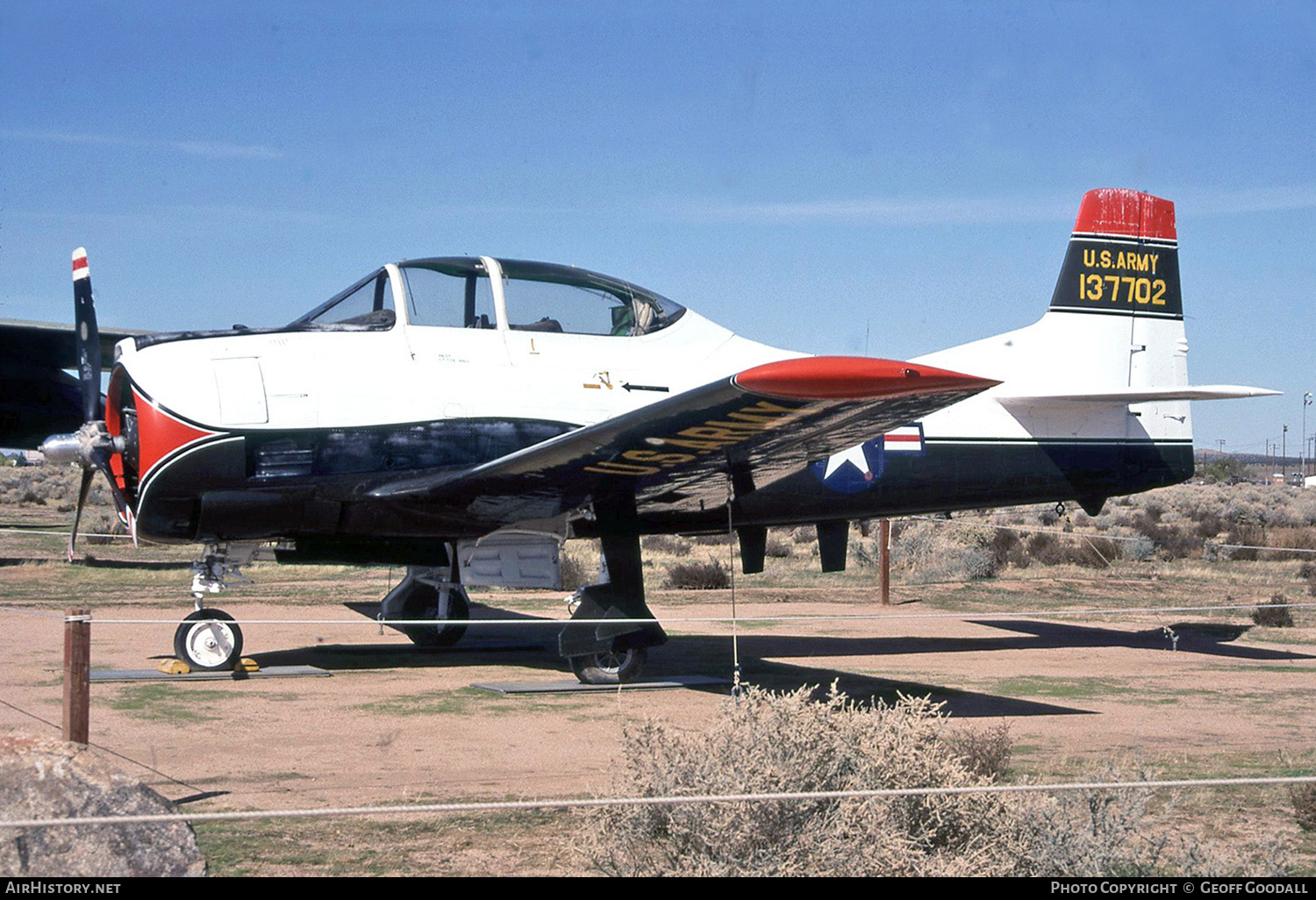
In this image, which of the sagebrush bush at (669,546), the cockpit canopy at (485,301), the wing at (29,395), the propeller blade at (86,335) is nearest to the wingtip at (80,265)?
the propeller blade at (86,335)

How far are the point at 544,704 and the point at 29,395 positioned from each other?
19322mm

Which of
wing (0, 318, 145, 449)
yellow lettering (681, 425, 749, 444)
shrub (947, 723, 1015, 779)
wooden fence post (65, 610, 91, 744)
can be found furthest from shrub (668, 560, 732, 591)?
wooden fence post (65, 610, 91, 744)

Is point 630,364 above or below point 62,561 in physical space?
above

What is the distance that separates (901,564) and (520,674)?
1354 cm

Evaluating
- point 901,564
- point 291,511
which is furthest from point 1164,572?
point 291,511

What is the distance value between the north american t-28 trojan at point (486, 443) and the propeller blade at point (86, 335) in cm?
2

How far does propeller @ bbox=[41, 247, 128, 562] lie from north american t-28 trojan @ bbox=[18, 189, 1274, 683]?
0.08 ft

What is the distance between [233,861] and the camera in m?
4.75

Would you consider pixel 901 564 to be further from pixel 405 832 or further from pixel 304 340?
pixel 405 832

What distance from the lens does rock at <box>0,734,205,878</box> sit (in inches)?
156

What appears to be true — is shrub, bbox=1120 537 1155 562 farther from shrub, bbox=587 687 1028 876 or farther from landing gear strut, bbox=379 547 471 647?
shrub, bbox=587 687 1028 876

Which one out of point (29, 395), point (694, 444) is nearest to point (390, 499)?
point (694, 444)

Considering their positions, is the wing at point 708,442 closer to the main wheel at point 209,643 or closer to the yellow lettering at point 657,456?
the yellow lettering at point 657,456

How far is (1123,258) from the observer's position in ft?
42.8
